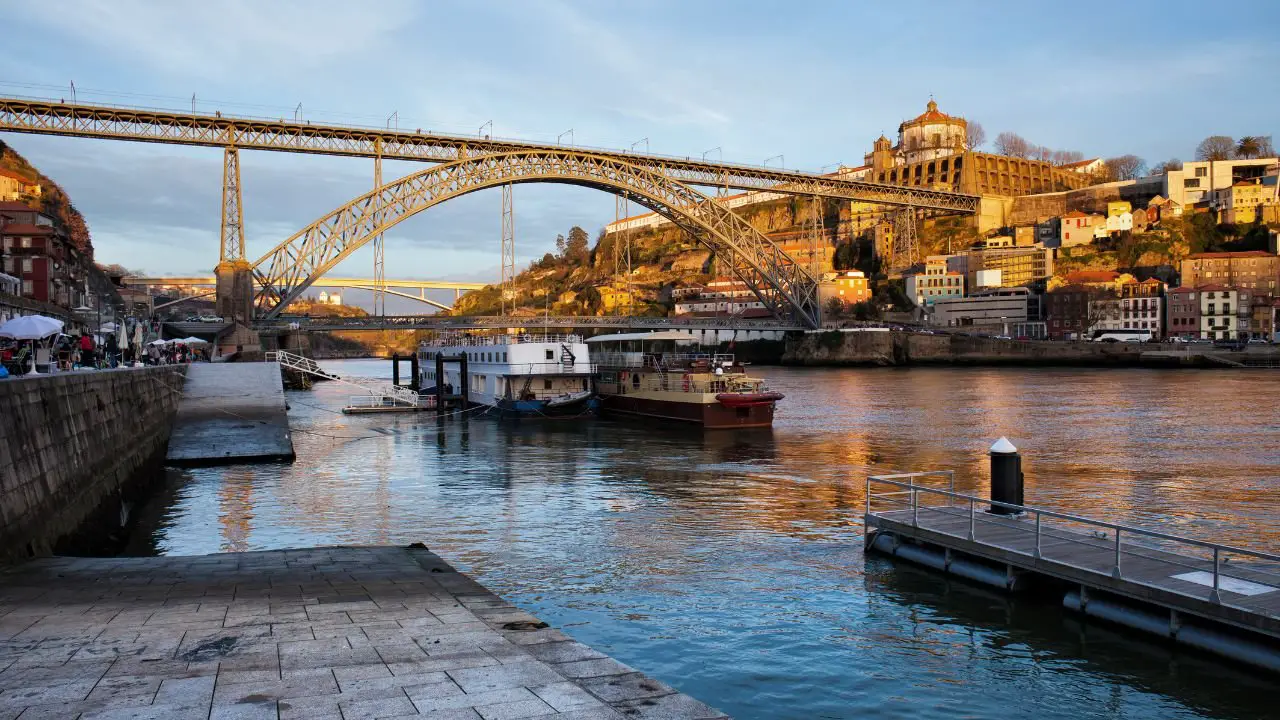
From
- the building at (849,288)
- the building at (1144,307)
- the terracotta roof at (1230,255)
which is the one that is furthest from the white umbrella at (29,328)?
the building at (849,288)

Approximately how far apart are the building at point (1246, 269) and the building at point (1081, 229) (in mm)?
18784

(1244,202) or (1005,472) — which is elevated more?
(1244,202)

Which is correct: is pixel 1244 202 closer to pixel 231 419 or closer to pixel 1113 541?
pixel 231 419

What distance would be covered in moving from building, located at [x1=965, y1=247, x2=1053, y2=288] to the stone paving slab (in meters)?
98.4

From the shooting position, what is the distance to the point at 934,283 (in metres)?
104

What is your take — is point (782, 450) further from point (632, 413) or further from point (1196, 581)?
point (1196, 581)

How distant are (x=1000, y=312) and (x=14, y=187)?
80.7 m

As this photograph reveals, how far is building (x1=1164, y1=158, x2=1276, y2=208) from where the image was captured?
352 feet

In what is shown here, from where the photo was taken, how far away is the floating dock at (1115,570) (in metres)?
9.11

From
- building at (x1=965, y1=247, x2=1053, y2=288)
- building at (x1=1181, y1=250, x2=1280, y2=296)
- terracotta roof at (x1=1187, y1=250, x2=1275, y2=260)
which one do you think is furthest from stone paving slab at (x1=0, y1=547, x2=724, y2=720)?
building at (x1=965, y1=247, x2=1053, y2=288)

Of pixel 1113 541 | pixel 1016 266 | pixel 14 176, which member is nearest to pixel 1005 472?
pixel 1113 541

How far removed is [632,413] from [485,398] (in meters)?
6.94

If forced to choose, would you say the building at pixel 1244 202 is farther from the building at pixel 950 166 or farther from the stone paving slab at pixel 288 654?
the stone paving slab at pixel 288 654

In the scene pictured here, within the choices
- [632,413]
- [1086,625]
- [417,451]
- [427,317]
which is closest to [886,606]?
[1086,625]
